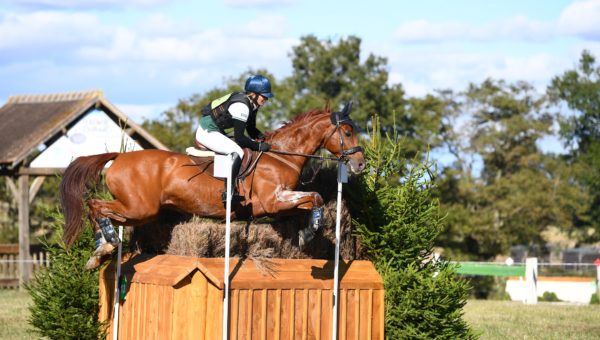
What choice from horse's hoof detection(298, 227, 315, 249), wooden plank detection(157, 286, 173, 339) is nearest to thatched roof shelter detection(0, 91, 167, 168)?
wooden plank detection(157, 286, 173, 339)

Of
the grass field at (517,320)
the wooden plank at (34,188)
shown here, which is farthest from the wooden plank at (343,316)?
the wooden plank at (34,188)

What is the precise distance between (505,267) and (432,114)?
19133mm

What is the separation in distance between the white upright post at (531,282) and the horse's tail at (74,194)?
14238 millimetres

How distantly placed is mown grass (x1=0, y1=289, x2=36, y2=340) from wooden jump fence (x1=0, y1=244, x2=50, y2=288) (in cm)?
70

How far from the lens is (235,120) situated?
9.12m

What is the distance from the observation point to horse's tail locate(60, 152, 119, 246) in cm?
951

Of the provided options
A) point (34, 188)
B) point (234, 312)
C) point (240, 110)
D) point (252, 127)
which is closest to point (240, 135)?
point (240, 110)

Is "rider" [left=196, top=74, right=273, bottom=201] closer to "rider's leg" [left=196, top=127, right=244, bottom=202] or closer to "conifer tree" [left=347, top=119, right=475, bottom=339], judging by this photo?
"rider's leg" [left=196, top=127, right=244, bottom=202]

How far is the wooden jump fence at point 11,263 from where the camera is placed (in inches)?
935

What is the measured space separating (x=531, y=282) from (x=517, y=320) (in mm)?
5804

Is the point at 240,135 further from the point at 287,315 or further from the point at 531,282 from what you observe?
the point at 531,282

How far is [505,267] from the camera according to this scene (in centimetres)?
2264

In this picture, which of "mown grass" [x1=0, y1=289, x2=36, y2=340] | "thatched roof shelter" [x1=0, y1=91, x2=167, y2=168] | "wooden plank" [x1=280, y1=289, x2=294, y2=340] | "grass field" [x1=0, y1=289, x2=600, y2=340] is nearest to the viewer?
"wooden plank" [x1=280, y1=289, x2=294, y2=340]

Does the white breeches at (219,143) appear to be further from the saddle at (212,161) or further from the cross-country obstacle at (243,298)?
the cross-country obstacle at (243,298)
